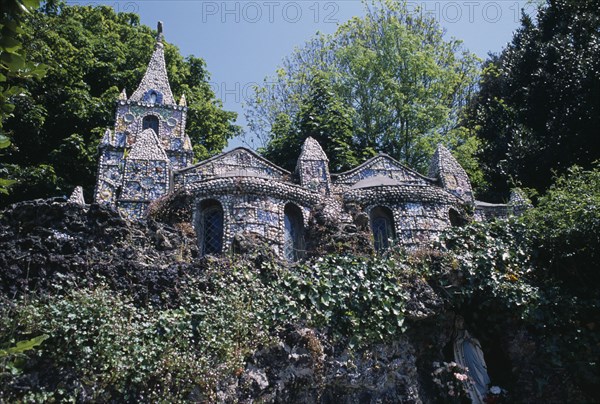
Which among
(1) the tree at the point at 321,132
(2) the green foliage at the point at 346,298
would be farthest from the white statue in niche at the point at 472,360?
(1) the tree at the point at 321,132

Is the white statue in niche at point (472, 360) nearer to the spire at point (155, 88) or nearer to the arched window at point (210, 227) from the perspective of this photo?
the arched window at point (210, 227)

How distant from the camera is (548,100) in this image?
75.3ft

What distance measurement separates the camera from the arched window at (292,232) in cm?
1539

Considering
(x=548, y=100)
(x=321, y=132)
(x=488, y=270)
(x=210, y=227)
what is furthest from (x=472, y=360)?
(x=321, y=132)

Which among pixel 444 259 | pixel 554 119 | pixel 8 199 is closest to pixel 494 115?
pixel 554 119

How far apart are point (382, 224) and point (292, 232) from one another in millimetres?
2452

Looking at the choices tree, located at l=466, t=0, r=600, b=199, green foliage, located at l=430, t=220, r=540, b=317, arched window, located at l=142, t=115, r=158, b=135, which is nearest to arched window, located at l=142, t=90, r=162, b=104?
arched window, located at l=142, t=115, r=158, b=135

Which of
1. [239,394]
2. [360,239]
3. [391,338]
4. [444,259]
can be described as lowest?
[239,394]

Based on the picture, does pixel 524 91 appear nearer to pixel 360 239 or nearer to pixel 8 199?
pixel 360 239

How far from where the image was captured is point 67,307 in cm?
938

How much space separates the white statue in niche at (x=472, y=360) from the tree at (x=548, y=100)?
33.4 ft

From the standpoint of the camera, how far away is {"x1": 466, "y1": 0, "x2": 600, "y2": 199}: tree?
21.2m

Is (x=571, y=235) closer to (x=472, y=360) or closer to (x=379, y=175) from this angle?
(x=472, y=360)

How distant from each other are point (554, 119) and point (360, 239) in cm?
1125
